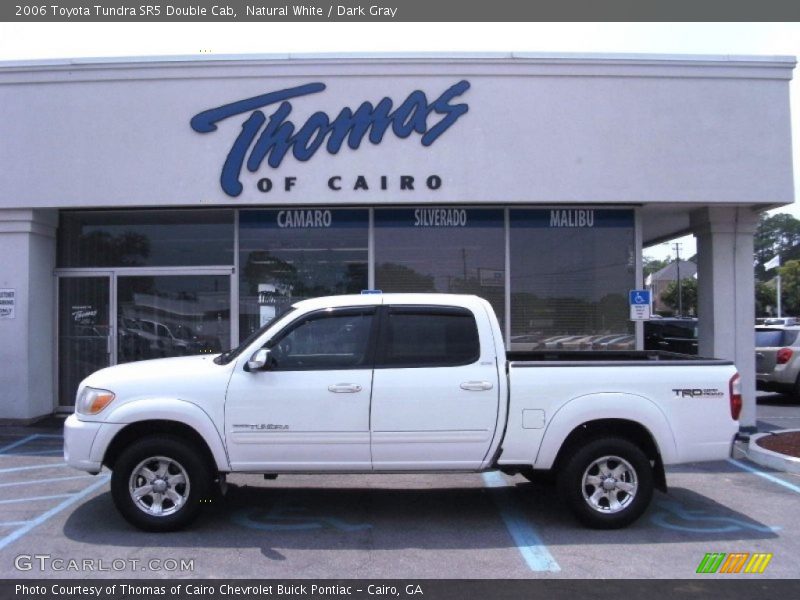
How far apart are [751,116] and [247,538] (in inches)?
362

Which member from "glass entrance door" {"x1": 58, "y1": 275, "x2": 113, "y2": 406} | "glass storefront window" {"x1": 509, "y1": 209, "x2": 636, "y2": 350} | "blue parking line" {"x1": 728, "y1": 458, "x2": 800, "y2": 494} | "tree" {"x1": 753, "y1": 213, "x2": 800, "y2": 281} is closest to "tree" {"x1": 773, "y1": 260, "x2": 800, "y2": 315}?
"tree" {"x1": 753, "y1": 213, "x2": 800, "y2": 281}

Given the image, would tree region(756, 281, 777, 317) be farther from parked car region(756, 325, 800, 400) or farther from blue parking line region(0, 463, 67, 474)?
blue parking line region(0, 463, 67, 474)

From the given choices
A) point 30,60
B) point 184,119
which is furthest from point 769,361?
point 30,60

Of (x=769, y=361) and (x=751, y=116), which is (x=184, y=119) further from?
(x=769, y=361)

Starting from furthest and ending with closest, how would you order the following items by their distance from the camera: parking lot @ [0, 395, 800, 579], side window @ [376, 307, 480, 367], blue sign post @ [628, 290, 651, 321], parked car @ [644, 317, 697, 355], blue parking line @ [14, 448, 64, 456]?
parked car @ [644, 317, 697, 355] < blue sign post @ [628, 290, 651, 321] < blue parking line @ [14, 448, 64, 456] < side window @ [376, 307, 480, 367] < parking lot @ [0, 395, 800, 579]

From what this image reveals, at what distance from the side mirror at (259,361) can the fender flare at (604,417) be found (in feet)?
7.94

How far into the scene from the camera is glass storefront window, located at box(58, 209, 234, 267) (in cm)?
1194

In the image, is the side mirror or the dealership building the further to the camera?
the dealership building

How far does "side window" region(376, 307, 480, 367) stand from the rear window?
1123 centimetres

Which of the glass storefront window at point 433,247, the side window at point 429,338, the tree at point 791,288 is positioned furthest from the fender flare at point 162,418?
the tree at point 791,288

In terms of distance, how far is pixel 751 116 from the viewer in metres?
10.8

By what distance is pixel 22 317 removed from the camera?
11.2 metres

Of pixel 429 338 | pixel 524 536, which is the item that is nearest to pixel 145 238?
pixel 429 338

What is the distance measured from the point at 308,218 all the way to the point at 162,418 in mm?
6083
